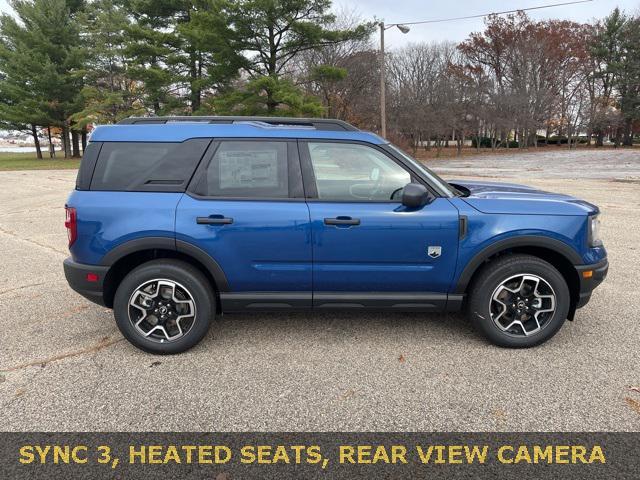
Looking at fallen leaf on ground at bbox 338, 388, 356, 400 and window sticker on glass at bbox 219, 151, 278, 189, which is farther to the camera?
window sticker on glass at bbox 219, 151, 278, 189

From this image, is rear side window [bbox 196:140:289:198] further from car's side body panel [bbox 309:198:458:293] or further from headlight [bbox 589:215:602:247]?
headlight [bbox 589:215:602:247]

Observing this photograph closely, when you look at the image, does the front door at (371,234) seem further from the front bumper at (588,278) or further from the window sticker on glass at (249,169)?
the front bumper at (588,278)

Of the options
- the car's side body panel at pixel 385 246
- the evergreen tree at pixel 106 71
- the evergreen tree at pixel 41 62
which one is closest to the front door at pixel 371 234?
the car's side body panel at pixel 385 246

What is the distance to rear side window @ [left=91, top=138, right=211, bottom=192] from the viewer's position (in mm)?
3244

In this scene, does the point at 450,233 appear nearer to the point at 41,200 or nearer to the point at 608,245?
the point at 608,245

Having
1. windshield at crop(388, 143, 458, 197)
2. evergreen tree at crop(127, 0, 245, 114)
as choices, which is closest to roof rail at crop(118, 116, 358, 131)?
windshield at crop(388, 143, 458, 197)

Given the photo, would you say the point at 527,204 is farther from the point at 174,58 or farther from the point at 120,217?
the point at 174,58

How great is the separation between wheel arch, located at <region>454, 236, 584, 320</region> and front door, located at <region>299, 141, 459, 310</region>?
0.15m

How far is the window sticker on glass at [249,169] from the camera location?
3.29 meters

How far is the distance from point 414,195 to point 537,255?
1193 millimetres

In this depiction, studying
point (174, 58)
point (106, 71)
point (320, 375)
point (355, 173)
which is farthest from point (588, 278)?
point (106, 71)

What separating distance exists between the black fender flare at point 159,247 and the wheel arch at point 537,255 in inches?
75.5

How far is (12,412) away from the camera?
2648 millimetres

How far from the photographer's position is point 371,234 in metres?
3.19
